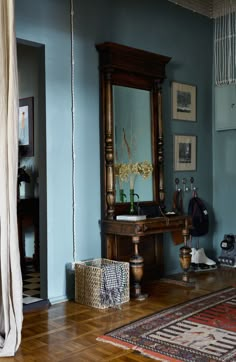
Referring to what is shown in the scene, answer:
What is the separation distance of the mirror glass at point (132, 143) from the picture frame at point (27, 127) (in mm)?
1538

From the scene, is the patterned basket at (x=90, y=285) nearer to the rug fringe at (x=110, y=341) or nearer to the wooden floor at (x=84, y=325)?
the wooden floor at (x=84, y=325)


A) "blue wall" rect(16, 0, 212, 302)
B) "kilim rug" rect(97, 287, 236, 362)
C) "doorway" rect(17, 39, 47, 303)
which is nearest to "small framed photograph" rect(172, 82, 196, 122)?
"blue wall" rect(16, 0, 212, 302)

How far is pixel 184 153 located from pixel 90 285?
2.33 meters

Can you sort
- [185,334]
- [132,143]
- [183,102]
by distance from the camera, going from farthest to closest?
[183,102], [132,143], [185,334]

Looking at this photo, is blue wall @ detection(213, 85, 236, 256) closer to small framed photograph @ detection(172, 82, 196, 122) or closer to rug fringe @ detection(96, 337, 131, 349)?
small framed photograph @ detection(172, 82, 196, 122)

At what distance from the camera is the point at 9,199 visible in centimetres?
316

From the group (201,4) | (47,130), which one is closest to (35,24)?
(47,130)

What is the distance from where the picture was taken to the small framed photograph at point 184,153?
18.8 feet

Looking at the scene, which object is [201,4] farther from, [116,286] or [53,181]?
[116,286]

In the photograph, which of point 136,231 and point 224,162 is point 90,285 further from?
point 224,162

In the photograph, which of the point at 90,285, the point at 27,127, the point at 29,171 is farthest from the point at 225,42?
the point at 90,285

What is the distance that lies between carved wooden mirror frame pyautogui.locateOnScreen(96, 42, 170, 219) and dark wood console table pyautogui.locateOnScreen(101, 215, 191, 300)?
0.54 ft

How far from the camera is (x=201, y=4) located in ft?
19.7

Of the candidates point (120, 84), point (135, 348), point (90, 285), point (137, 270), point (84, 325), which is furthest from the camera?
point (120, 84)
